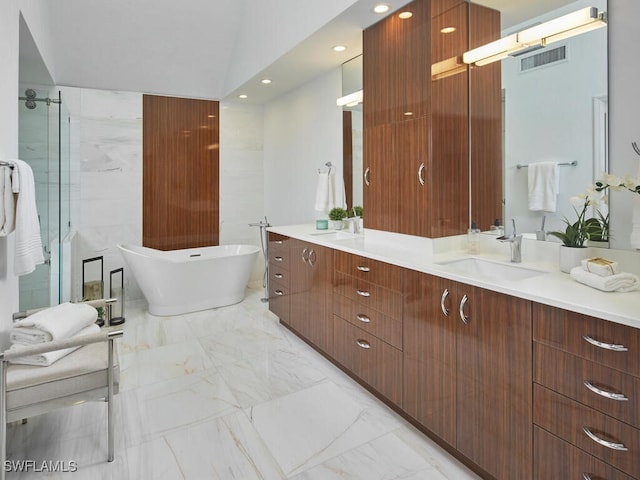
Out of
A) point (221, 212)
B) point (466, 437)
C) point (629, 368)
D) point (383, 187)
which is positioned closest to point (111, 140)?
point (221, 212)

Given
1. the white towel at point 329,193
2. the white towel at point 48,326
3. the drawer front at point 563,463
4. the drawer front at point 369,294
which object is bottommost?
the drawer front at point 563,463

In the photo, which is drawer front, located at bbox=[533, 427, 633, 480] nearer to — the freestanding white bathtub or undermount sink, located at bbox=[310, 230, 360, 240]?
undermount sink, located at bbox=[310, 230, 360, 240]

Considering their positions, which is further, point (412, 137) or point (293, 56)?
point (293, 56)

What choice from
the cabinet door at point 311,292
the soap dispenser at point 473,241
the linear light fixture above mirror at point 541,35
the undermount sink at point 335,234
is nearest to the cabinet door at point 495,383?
the soap dispenser at point 473,241

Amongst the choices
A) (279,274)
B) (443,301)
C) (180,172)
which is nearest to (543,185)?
(443,301)

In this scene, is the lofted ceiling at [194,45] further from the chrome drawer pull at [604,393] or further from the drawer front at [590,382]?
the chrome drawer pull at [604,393]

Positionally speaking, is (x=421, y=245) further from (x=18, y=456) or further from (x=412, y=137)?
(x=18, y=456)

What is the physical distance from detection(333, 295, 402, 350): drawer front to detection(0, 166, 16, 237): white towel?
6.21 feet

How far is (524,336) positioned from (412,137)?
1419 mm

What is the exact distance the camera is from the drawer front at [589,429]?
1.25m

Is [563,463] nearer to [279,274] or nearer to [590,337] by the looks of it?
[590,337]

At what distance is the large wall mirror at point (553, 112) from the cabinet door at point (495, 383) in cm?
80

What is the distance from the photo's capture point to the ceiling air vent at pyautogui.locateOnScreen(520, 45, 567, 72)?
6.73 ft

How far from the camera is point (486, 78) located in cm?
244
